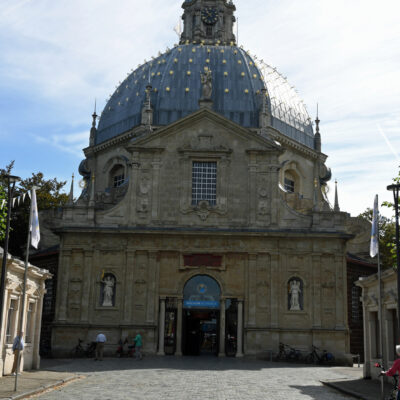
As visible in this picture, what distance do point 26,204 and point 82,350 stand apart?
61.5ft

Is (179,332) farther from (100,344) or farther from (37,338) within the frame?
(37,338)

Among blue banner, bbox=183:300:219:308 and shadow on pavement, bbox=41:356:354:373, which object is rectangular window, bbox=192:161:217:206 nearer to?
blue banner, bbox=183:300:219:308

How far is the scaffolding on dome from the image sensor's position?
5506cm

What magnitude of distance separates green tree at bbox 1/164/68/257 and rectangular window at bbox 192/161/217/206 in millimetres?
14638

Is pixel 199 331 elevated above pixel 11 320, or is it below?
below

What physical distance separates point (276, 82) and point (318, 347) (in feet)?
88.6

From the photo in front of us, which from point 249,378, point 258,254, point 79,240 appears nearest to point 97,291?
point 79,240

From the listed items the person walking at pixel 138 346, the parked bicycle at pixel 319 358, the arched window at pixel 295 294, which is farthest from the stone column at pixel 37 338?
the parked bicycle at pixel 319 358

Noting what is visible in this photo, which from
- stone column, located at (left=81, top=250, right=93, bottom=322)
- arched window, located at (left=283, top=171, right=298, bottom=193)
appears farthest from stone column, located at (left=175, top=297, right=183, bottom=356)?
arched window, located at (left=283, top=171, right=298, bottom=193)

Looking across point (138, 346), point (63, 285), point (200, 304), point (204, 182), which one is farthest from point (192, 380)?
point (204, 182)

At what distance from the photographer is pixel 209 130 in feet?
145

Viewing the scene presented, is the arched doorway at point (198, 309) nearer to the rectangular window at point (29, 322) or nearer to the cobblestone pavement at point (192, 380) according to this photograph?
the cobblestone pavement at point (192, 380)

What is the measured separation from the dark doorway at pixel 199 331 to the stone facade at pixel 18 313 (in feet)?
42.7

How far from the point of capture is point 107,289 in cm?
4172
